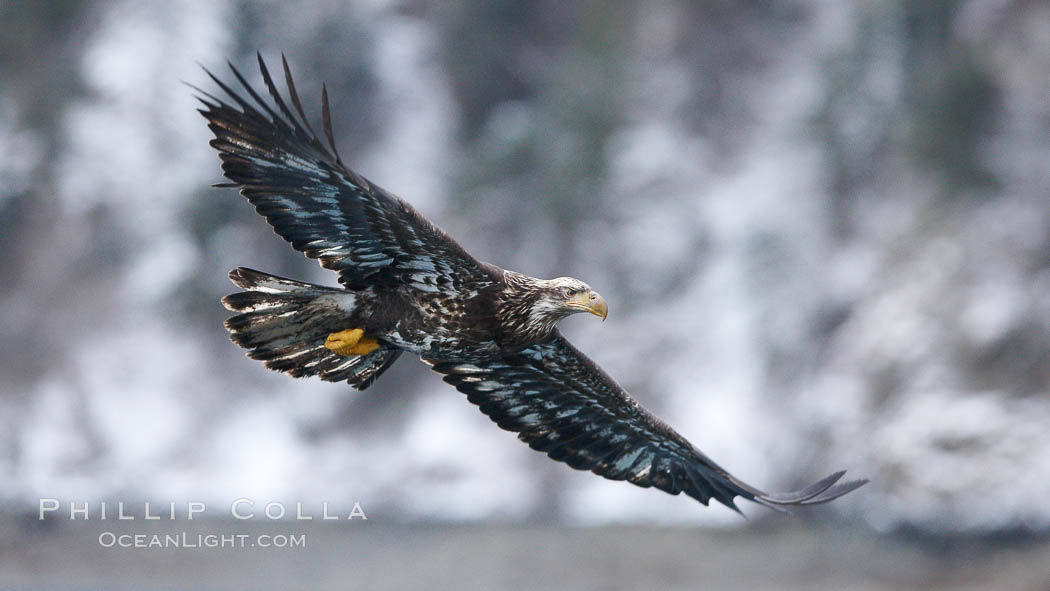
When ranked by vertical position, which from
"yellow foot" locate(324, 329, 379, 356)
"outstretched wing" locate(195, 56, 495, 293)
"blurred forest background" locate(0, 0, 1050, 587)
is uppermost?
"blurred forest background" locate(0, 0, 1050, 587)

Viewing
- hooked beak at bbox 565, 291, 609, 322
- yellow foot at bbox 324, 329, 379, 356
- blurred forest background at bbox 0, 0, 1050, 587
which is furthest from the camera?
blurred forest background at bbox 0, 0, 1050, 587

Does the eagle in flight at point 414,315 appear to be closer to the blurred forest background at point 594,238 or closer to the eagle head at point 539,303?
the eagle head at point 539,303

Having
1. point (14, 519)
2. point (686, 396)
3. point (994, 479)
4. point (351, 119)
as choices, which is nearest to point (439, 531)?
point (686, 396)

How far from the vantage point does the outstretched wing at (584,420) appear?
751cm

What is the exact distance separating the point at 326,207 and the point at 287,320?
0.86 metres

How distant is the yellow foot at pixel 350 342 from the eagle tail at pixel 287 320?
0.04 meters

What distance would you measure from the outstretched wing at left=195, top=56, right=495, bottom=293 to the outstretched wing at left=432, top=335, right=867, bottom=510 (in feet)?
3.02

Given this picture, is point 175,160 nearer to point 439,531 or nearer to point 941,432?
point 439,531

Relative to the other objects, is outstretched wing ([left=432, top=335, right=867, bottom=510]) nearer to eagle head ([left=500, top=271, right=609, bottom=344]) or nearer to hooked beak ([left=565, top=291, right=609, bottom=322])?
eagle head ([left=500, top=271, right=609, bottom=344])

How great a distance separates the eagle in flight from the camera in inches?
241

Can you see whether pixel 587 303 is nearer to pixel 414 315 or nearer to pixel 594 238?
pixel 414 315

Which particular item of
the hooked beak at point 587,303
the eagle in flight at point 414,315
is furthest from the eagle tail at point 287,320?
the hooked beak at point 587,303

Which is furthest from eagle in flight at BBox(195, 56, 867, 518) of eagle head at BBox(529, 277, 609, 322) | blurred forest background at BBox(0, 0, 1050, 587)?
blurred forest background at BBox(0, 0, 1050, 587)

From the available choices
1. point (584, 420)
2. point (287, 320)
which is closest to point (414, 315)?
point (287, 320)
